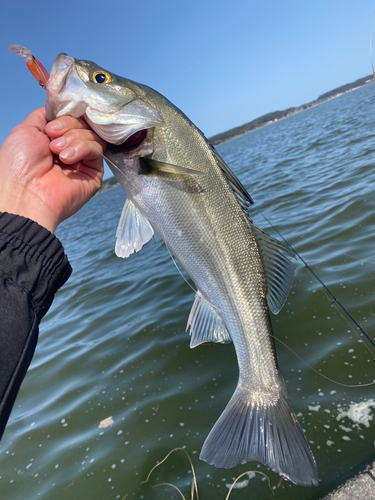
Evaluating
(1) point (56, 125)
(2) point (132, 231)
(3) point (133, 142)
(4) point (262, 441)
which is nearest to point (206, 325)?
(4) point (262, 441)

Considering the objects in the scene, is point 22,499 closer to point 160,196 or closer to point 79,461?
point 79,461

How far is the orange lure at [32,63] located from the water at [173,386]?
11.9 ft

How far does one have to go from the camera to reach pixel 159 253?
9789mm

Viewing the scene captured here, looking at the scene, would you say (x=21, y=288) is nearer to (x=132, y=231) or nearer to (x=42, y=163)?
(x=132, y=231)

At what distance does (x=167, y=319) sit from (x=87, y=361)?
5.16ft

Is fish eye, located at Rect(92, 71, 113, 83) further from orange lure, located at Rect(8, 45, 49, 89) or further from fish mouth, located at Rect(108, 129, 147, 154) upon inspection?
fish mouth, located at Rect(108, 129, 147, 154)

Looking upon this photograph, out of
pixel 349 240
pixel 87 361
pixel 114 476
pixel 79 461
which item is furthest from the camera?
pixel 349 240

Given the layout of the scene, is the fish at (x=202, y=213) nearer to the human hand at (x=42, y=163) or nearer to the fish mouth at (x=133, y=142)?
the fish mouth at (x=133, y=142)

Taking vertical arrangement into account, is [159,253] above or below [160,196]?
below

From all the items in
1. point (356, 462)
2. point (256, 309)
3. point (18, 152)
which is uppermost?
point (18, 152)

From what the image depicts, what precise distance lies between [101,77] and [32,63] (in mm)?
473

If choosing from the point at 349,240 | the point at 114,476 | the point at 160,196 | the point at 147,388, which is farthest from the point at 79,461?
the point at 349,240

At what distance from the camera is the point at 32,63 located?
2.19 metres

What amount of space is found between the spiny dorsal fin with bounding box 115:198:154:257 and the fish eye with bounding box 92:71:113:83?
89cm
